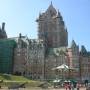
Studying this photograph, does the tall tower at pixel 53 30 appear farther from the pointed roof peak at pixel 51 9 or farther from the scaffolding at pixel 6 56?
the scaffolding at pixel 6 56

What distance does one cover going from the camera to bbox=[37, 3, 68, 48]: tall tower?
138m

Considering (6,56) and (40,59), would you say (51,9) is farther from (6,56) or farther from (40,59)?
(6,56)

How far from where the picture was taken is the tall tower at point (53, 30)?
138125 mm

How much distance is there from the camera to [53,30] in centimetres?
14025

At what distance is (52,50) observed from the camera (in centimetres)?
12700

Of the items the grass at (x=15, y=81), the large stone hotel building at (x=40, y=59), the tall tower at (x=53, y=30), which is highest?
the tall tower at (x=53, y=30)

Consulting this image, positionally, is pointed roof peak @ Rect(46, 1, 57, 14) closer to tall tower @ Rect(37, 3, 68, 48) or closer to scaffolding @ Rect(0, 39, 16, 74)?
tall tower @ Rect(37, 3, 68, 48)

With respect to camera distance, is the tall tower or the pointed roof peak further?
the pointed roof peak

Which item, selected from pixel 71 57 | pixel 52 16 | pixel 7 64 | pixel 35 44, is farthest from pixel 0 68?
pixel 52 16

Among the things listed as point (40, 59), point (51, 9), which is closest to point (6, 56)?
point (40, 59)

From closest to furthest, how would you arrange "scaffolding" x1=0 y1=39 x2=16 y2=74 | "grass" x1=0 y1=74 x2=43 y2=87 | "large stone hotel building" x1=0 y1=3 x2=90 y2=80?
"grass" x1=0 y1=74 x2=43 y2=87
"large stone hotel building" x1=0 y1=3 x2=90 y2=80
"scaffolding" x1=0 y1=39 x2=16 y2=74

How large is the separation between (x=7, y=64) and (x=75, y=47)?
27.2m

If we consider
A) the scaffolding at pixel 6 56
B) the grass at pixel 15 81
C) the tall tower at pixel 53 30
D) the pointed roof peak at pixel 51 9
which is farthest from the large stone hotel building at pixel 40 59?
the grass at pixel 15 81

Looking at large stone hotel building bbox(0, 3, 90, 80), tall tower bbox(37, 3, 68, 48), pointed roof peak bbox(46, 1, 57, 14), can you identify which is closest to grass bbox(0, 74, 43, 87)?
large stone hotel building bbox(0, 3, 90, 80)
